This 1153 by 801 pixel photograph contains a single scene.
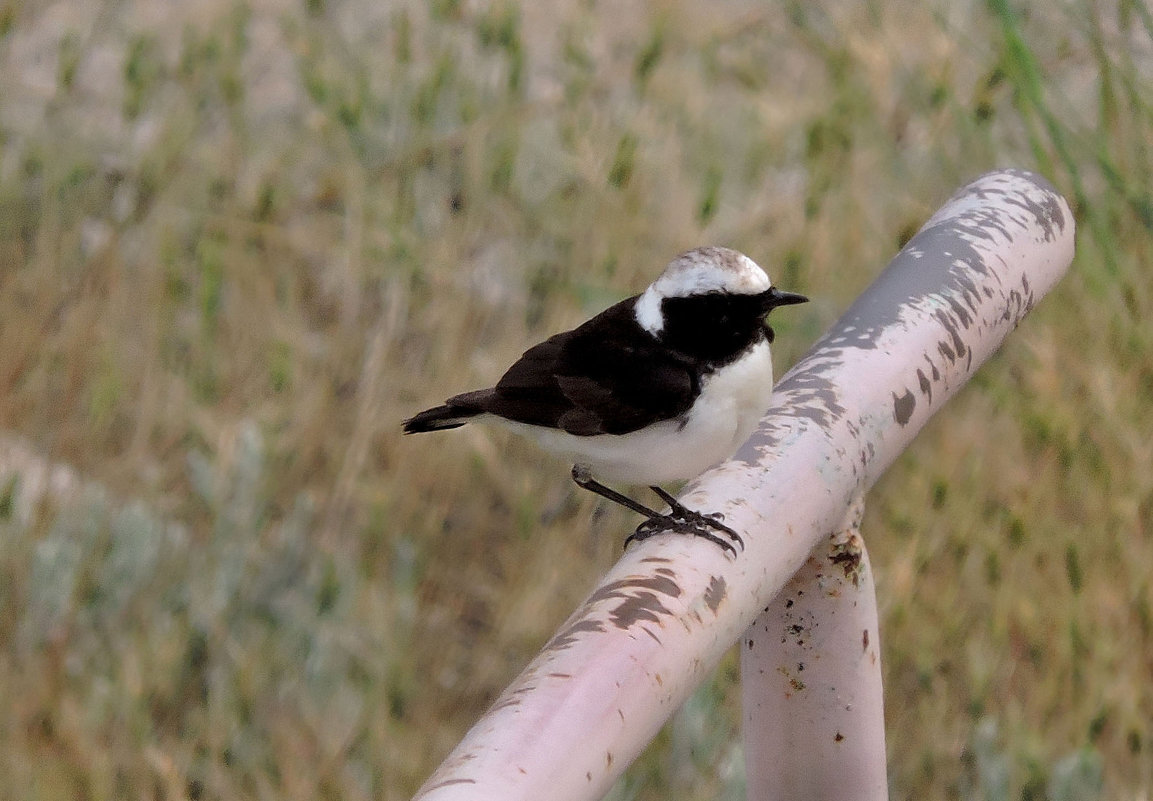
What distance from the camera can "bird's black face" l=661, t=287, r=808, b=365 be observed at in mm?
1626

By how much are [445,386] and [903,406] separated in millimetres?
1269

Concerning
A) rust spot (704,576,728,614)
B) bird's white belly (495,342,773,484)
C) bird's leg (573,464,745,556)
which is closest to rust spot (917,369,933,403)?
bird's white belly (495,342,773,484)

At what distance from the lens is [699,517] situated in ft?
3.90

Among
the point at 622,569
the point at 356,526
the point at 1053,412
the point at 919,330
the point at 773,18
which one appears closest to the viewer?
the point at 622,569

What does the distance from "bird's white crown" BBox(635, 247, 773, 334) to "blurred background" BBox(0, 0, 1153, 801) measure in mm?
585

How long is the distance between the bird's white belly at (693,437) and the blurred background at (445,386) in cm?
50

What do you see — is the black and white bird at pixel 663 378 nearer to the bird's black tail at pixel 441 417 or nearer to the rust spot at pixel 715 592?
the bird's black tail at pixel 441 417

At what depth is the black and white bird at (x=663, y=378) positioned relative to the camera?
5.13ft

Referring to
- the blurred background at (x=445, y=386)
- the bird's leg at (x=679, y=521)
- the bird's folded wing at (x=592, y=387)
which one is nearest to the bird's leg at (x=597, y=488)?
the bird's leg at (x=679, y=521)

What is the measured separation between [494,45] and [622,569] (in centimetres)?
163

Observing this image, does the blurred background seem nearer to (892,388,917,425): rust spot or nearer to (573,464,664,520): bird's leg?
(573,464,664,520): bird's leg

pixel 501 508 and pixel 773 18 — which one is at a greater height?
pixel 773 18

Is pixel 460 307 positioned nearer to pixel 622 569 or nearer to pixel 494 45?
pixel 494 45

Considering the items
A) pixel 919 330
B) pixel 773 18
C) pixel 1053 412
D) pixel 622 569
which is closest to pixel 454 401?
pixel 919 330
